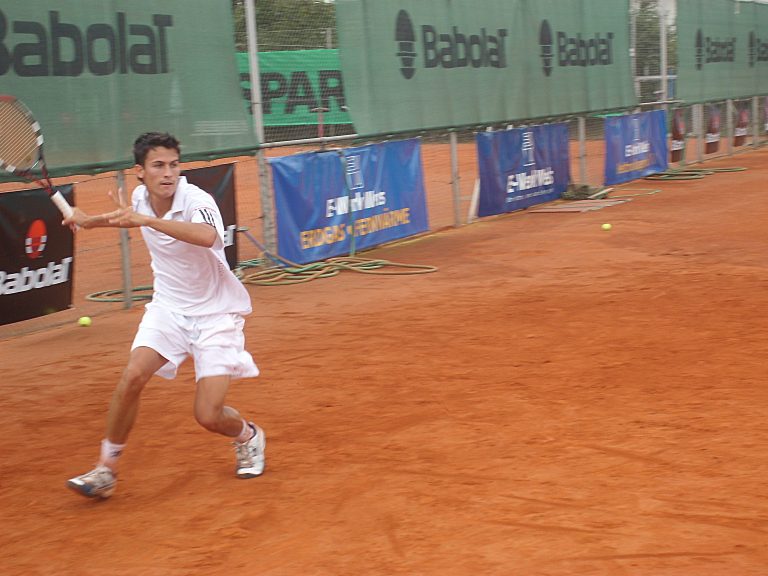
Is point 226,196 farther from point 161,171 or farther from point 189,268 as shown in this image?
point 161,171

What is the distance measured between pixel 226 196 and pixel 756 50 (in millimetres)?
19560

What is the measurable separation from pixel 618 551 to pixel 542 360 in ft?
11.0

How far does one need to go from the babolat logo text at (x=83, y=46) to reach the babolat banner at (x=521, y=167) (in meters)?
6.47

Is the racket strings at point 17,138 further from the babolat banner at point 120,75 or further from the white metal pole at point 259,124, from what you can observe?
the white metal pole at point 259,124

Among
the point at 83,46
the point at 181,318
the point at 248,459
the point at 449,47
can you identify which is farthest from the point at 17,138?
the point at 449,47

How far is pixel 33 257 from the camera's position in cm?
887

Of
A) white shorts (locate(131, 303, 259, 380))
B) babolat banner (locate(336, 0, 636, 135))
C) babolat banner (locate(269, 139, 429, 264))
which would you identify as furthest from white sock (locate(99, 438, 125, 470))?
babolat banner (locate(336, 0, 636, 135))

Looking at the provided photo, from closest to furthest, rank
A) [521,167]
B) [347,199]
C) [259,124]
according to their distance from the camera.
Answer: [259,124], [347,199], [521,167]

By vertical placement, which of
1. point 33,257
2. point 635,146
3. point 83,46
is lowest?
point 33,257

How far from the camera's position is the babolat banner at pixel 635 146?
19.3 m

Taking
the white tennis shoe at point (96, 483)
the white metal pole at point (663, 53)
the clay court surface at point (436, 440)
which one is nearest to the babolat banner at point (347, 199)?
the clay court surface at point (436, 440)

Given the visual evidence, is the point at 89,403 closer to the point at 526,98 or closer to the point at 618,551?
the point at 618,551

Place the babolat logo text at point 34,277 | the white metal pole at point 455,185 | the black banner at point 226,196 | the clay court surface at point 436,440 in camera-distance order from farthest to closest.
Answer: the white metal pole at point 455,185 → the black banner at point 226,196 → the babolat logo text at point 34,277 → the clay court surface at point 436,440

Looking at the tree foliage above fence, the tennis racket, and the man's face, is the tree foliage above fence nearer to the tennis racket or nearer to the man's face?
the tennis racket
